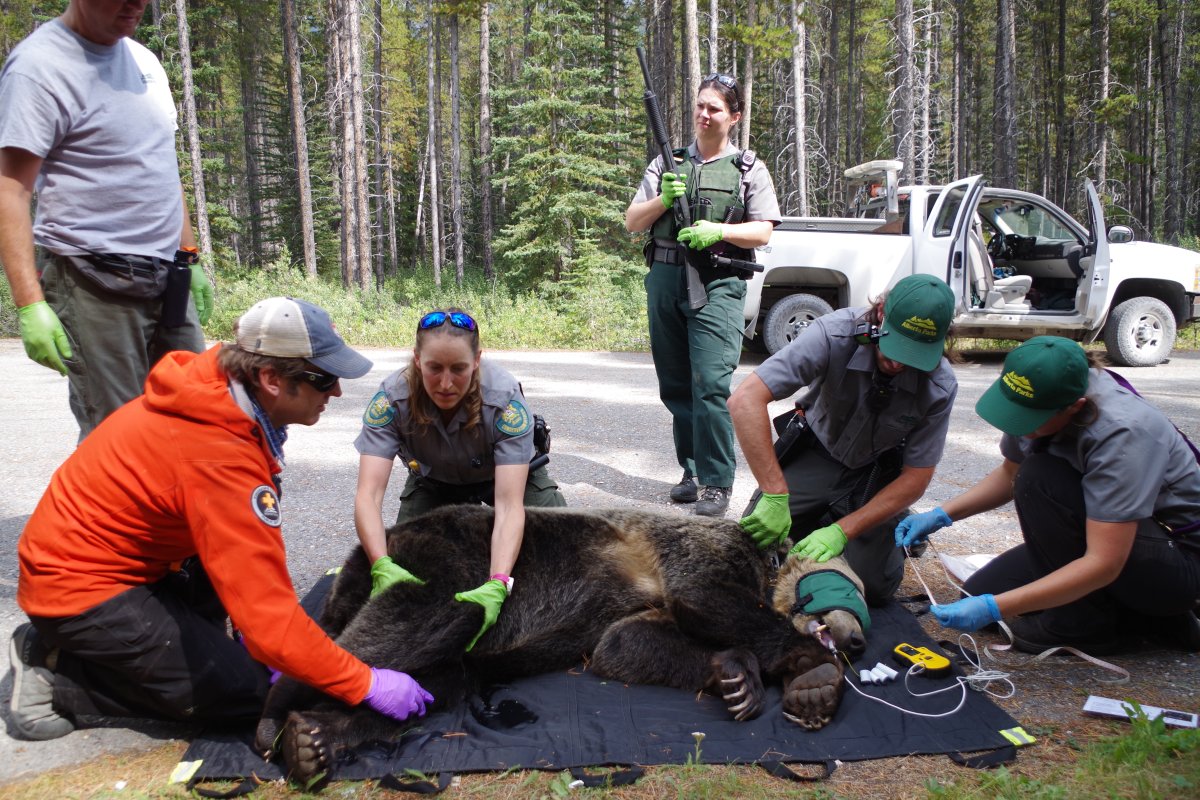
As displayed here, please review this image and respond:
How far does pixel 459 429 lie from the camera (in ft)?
11.7

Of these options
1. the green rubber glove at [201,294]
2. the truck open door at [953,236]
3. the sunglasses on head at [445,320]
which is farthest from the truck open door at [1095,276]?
the green rubber glove at [201,294]

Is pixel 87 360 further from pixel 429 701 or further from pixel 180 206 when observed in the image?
pixel 429 701

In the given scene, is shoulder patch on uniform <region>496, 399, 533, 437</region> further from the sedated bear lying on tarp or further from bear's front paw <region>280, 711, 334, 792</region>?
bear's front paw <region>280, 711, 334, 792</region>

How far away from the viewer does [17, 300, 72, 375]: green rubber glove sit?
2.81 m

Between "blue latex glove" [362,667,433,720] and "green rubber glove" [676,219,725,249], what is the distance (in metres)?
2.93

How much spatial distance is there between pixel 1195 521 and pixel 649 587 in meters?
2.19

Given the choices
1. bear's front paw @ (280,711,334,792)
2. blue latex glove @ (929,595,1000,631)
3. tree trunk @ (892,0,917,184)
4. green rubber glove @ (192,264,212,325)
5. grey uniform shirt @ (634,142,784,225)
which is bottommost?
bear's front paw @ (280,711,334,792)

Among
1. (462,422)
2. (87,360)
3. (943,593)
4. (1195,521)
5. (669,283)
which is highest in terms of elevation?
(669,283)

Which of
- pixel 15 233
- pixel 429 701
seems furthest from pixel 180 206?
pixel 429 701

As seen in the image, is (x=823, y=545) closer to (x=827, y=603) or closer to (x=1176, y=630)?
(x=827, y=603)

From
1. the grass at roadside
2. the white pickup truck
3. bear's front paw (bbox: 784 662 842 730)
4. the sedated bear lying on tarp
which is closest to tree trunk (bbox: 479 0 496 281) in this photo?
the white pickup truck

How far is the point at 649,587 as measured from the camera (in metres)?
3.51

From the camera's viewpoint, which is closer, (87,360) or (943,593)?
(87,360)

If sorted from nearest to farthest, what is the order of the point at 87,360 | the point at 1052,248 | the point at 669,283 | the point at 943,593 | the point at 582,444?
the point at 87,360 → the point at 943,593 → the point at 669,283 → the point at 582,444 → the point at 1052,248
